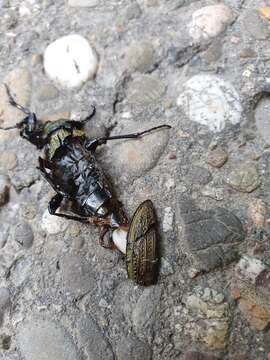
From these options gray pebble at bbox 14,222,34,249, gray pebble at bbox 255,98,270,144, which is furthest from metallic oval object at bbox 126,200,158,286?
gray pebble at bbox 255,98,270,144

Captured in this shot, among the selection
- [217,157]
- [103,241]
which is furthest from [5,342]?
[217,157]

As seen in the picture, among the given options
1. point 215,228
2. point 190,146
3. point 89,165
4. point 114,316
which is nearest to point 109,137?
point 89,165

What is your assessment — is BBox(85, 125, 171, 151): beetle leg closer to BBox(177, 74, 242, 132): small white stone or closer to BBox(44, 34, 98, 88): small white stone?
BBox(177, 74, 242, 132): small white stone

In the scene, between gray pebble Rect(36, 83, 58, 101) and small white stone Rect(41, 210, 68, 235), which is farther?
gray pebble Rect(36, 83, 58, 101)

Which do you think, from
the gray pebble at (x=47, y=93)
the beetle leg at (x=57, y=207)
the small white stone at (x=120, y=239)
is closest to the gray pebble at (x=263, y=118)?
the small white stone at (x=120, y=239)

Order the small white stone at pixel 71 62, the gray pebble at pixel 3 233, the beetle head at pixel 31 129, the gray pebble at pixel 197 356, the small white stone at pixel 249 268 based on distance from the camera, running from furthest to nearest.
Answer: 1. the small white stone at pixel 71 62
2. the beetle head at pixel 31 129
3. the gray pebble at pixel 3 233
4. the small white stone at pixel 249 268
5. the gray pebble at pixel 197 356

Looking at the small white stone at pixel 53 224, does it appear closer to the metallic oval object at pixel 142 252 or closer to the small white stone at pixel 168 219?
the metallic oval object at pixel 142 252

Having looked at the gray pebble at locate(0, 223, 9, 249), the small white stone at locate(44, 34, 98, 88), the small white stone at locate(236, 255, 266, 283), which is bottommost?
the small white stone at locate(236, 255, 266, 283)

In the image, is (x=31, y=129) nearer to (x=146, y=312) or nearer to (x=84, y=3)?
(x=84, y=3)
